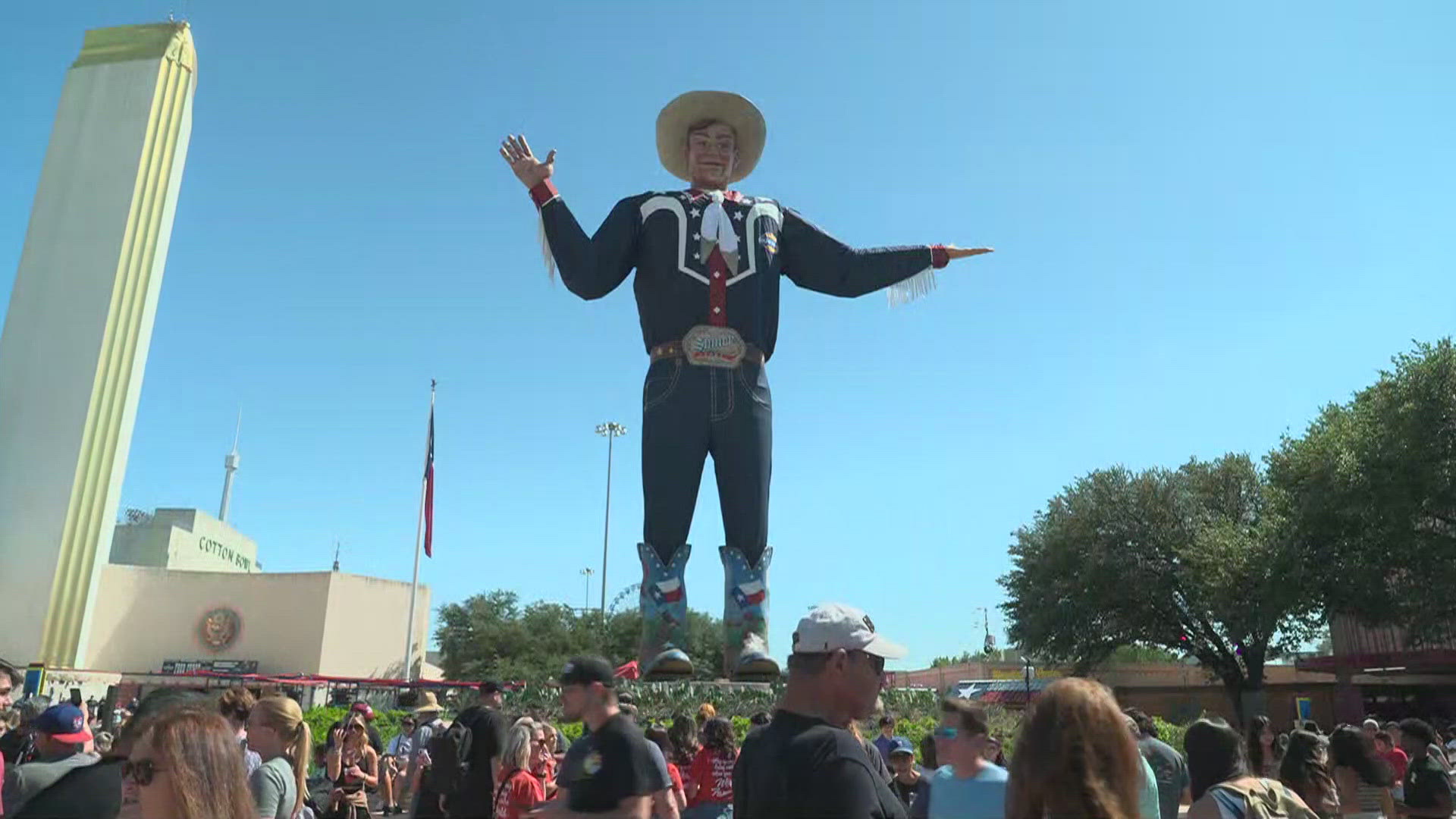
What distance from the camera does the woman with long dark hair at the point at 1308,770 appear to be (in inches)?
177

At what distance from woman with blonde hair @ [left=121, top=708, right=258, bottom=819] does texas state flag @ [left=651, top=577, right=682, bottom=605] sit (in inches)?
311

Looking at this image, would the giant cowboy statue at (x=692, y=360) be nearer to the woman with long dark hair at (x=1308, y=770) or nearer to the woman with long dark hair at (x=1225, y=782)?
the woman with long dark hair at (x=1308, y=770)

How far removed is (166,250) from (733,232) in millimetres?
25602

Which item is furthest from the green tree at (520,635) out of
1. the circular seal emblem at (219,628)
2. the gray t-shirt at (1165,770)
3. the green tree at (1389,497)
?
the gray t-shirt at (1165,770)

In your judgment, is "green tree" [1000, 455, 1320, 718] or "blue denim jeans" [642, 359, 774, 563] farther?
"green tree" [1000, 455, 1320, 718]

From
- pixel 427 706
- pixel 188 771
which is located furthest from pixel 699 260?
pixel 188 771

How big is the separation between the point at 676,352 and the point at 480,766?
6303 millimetres

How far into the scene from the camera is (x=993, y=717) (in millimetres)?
12250

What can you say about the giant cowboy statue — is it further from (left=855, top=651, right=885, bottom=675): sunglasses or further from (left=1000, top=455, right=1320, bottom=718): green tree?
(left=1000, top=455, right=1320, bottom=718): green tree

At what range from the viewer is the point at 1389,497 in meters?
22.8

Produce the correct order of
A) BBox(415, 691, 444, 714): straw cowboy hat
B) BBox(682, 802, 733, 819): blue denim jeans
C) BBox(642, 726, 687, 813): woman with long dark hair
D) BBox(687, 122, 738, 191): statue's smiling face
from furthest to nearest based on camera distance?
1. BBox(687, 122, 738, 191): statue's smiling face
2. BBox(415, 691, 444, 714): straw cowboy hat
3. BBox(642, 726, 687, 813): woman with long dark hair
4. BBox(682, 802, 733, 819): blue denim jeans

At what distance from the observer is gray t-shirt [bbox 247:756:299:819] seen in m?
4.33

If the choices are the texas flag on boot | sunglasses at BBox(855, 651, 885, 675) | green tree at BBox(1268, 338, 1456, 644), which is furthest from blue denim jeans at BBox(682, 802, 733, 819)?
green tree at BBox(1268, 338, 1456, 644)

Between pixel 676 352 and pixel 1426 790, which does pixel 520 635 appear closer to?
pixel 676 352
